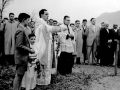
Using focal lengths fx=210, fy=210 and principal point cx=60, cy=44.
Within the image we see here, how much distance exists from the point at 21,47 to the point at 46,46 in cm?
122

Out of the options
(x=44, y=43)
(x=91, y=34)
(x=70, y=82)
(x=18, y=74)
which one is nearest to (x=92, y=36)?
(x=91, y=34)

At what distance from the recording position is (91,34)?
1001 cm

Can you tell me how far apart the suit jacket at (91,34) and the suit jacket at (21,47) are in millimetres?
6084

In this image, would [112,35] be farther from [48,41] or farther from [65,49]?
[48,41]

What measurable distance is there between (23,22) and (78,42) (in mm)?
6072

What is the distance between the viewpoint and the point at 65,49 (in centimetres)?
690

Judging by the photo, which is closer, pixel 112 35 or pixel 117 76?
pixel 117 76

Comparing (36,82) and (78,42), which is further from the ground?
(78,42)

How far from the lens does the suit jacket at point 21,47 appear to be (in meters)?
4.16

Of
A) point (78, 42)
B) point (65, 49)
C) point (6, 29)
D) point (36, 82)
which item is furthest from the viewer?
point (78, 42)

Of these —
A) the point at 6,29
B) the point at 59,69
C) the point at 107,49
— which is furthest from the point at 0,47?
the point at 107,49

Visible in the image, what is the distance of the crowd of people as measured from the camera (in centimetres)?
431

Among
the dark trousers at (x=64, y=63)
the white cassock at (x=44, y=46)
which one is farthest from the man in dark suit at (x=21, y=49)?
the dark trousers at (x=64, y=63)

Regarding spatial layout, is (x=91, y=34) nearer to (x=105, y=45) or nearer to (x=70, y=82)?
(x=105, y=45)
